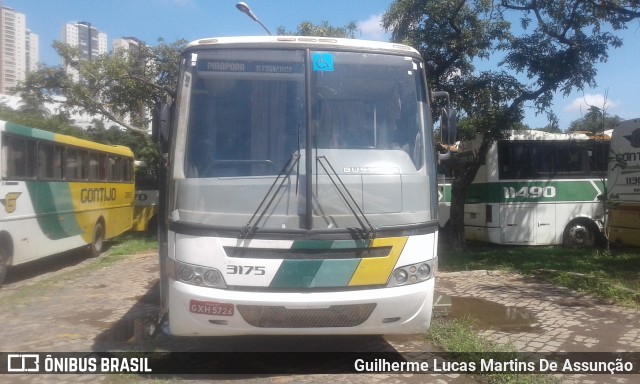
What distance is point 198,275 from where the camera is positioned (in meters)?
4.90

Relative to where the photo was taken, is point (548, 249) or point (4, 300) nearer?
point (4, 300)

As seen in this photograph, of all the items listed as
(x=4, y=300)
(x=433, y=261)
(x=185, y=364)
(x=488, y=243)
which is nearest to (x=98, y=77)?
(x=4, y=300)

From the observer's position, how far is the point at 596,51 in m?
11.7

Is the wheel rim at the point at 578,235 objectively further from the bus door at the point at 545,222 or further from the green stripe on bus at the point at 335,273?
the green stripe on bus at the point at 335,273

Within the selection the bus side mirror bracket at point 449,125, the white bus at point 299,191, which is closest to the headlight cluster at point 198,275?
the white bus at point 299,191

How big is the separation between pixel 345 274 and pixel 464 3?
29.5 feet

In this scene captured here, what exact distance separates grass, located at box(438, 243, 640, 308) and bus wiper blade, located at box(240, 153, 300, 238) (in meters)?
5.31

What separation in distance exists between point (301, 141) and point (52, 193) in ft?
26.3

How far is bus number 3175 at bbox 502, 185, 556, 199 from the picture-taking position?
13828 mm

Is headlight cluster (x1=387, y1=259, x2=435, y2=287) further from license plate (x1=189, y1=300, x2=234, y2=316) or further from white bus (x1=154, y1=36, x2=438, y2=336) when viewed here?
license plate (x1=189, y1=300, x2=234, y2=316)

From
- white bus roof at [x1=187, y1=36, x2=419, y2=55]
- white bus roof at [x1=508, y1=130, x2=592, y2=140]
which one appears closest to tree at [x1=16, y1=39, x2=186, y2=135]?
white bus roof at [x1=508, y1=130, x2=592, y2=140]

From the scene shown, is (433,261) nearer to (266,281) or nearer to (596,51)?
(266,281)

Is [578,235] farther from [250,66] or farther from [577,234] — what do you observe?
[250,66]

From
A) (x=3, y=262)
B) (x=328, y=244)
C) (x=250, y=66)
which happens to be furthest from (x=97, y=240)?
(x=328, y=244)
